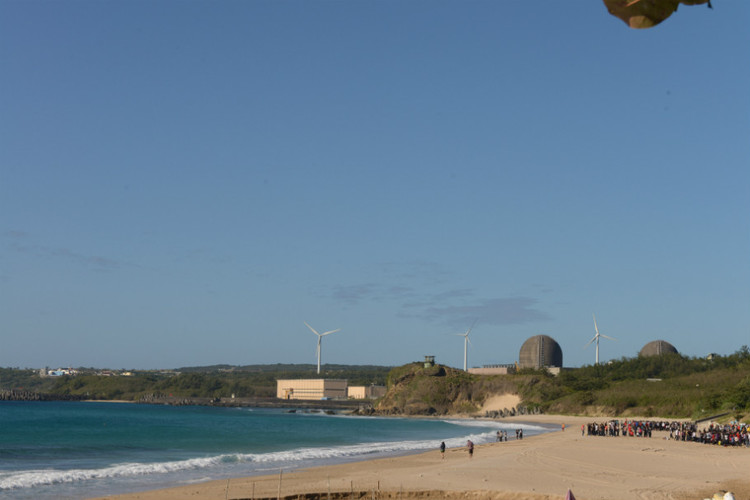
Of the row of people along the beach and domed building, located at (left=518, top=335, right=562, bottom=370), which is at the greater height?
domed building, located at (left=518, top=335, right=562, bottom=370)

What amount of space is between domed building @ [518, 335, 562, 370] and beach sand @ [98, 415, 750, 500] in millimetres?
122817

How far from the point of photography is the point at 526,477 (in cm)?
3853

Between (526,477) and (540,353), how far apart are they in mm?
144037

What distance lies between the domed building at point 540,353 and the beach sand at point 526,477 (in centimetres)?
12282

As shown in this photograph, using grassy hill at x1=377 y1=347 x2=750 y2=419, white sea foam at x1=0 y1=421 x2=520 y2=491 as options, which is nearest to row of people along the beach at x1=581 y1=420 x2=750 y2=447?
white sea foam at x1=0 y1=421 x2=520 y2=491

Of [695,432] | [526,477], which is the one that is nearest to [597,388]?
[695,432]

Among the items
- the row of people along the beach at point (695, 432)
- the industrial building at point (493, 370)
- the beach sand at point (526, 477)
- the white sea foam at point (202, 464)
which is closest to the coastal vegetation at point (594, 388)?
the industrial building at point (493, 370)

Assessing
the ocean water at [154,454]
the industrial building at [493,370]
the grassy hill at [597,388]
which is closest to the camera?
the ocean water at [154,454]

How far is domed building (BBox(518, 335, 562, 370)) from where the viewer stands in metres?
178

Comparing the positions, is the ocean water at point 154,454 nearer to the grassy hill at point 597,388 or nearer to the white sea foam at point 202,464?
the white sea foam at point 202,464

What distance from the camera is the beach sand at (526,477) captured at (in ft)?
108

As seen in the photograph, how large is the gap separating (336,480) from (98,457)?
2832cm

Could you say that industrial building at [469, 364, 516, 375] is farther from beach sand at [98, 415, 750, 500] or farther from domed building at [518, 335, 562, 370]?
beach sand at [98, 415, 750, 500]

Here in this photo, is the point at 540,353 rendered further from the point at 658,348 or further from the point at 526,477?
the point at 526,477
